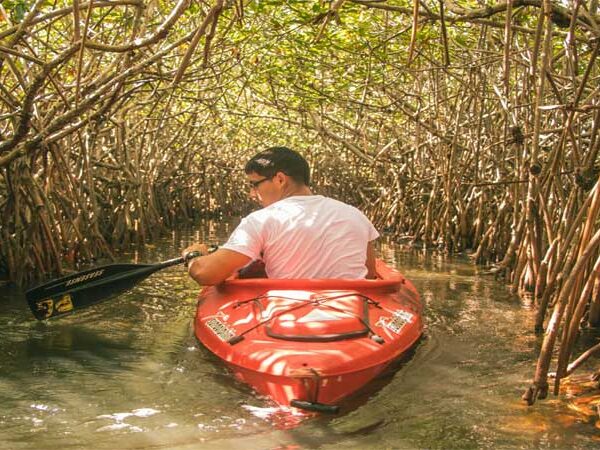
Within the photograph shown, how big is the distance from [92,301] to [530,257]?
3.36 m

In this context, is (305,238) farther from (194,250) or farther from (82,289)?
(82,289)

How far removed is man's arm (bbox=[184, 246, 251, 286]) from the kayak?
0.17m

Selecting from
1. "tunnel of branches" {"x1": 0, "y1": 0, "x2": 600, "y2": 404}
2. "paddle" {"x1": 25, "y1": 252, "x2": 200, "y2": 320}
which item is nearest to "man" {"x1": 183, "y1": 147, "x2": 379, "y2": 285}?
"paddle" {"x1": 25, "y1": 252, "x2": 200, "y2": 320}

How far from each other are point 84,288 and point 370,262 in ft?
6.15

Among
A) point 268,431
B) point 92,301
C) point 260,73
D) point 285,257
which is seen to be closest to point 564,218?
point 285,257

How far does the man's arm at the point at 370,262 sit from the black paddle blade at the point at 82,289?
1.40 m

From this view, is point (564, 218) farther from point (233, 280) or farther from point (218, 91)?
point (218, 91)

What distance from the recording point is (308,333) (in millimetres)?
3436

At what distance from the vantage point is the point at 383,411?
3.25 meters

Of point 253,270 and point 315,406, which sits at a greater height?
point 253,270

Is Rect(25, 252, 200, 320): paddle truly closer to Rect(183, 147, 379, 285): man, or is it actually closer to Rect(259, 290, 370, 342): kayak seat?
Rect(183, 147, 379, 285): man

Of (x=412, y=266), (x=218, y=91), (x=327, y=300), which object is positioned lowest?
(x=412, y=266)

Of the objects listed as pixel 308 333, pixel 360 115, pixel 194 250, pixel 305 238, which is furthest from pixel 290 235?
pixel 360 115

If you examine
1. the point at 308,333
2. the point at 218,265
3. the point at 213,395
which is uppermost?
the point at 218,265
